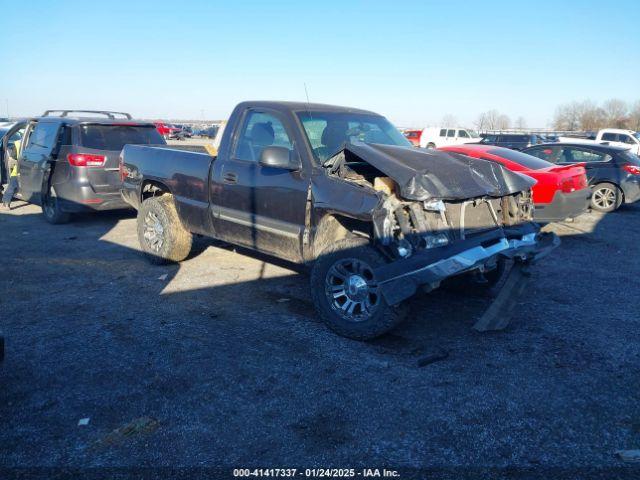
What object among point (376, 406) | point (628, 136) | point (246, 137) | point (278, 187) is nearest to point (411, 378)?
point (376, 406)

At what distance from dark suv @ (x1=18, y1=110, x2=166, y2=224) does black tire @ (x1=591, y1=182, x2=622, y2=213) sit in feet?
30.4

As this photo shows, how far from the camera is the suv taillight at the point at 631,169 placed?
11.0 m

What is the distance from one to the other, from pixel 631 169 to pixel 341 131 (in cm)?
874

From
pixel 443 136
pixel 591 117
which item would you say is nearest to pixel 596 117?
pixel 591 117

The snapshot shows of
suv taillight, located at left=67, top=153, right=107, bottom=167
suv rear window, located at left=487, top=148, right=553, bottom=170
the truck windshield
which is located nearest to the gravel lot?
the truck windshield

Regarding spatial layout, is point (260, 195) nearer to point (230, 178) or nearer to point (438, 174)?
point (230, 178)

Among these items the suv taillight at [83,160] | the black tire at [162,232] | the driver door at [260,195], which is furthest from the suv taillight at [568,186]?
the suv taillight at [83,160]

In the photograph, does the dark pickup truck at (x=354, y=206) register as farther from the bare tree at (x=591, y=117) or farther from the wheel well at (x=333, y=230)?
the bare tree at (x=591, y=117)

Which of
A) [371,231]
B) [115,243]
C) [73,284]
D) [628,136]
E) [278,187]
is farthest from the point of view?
[628,136]

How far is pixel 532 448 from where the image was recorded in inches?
113

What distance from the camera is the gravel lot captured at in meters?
2.85

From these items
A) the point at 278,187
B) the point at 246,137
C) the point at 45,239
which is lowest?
the point at 45,239

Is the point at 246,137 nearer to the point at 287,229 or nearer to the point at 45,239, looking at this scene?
the point at 287,229

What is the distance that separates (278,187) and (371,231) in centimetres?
106
